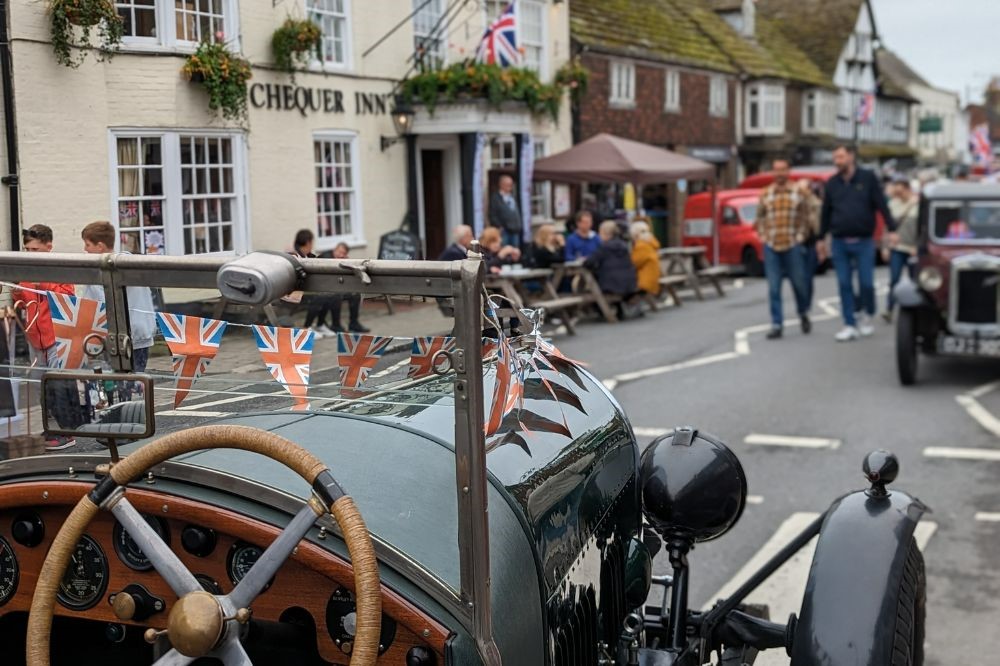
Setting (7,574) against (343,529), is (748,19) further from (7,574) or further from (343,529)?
(343,529)

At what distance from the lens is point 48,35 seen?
2363 millimetres

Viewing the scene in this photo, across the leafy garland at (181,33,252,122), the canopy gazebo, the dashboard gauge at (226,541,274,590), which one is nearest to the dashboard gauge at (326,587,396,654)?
the dashboard gauge at (226,541,274,590)

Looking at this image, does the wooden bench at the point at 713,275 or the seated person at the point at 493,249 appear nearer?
the seated person at the point at 493,249

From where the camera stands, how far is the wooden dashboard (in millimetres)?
1972

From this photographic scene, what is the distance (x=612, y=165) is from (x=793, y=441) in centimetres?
1082

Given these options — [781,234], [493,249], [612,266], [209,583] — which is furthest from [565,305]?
[209,583]

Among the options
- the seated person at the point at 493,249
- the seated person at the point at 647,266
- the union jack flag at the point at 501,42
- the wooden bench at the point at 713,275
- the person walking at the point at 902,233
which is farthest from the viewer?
the wooden bench at the point at 713,275

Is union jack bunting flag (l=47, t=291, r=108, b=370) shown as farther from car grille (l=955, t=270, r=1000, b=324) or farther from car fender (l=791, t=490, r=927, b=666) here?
car grille (l=955, t=270, r=1000, b=324)

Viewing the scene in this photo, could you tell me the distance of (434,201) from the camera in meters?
15.0

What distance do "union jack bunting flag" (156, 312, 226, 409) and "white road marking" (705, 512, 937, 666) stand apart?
2.87 meters

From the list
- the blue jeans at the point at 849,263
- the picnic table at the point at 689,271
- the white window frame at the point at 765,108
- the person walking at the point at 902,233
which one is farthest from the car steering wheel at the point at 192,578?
the white window frame at the point at 765,108

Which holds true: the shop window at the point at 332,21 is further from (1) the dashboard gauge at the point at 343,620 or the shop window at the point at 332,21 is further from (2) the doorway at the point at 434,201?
(2) the doorway at the point at 434,201

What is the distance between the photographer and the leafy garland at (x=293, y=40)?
3.35 metres

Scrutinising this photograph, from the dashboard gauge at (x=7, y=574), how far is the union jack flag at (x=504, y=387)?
3.26ft
